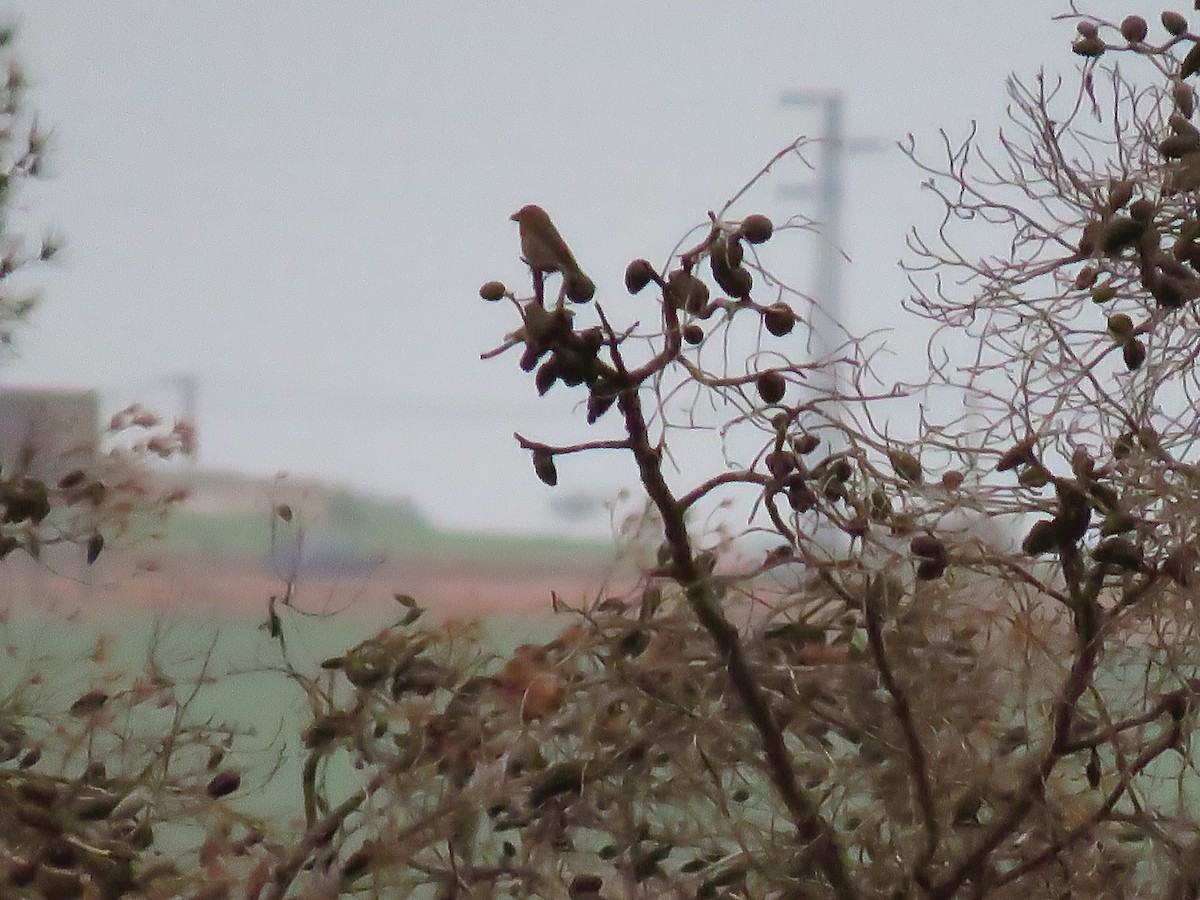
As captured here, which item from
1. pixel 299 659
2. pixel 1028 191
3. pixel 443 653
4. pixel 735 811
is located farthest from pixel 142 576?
pixel 1028 191

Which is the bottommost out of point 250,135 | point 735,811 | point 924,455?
point 735,811

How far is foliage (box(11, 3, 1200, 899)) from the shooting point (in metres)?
0.39

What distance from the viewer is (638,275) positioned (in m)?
0.37

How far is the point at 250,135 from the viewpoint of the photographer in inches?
27.8

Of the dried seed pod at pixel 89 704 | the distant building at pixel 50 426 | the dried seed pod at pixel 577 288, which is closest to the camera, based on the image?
the dried seed pod at pixel 577 288

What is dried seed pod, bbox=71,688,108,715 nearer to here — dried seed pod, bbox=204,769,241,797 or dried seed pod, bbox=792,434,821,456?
dried seed pod, bbox=204,769,241,797

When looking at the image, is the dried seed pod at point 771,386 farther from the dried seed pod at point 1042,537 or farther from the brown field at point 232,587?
the brown field at point 232,587

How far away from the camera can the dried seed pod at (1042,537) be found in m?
0.38

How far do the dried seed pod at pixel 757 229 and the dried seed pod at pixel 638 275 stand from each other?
0.09 ft

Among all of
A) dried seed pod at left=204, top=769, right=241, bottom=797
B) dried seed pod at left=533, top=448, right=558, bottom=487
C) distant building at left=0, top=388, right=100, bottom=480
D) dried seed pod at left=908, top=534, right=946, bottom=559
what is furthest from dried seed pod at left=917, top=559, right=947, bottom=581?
distant building at left=0, top=388, right=100, bottom=480

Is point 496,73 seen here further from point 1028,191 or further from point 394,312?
point 1028,191

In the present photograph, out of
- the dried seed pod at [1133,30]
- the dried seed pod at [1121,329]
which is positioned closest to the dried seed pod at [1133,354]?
the dried seed pod at [1121,329]

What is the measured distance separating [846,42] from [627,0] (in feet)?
0.39

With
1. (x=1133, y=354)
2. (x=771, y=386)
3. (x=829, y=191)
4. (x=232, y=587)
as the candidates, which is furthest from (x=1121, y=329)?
(x=232, y=587)
